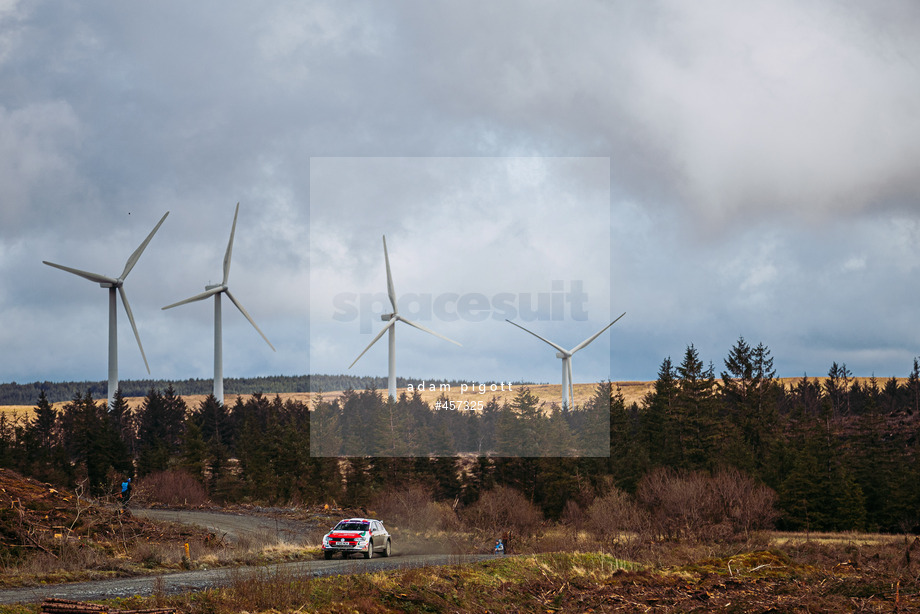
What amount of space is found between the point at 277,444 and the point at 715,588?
68983 mm

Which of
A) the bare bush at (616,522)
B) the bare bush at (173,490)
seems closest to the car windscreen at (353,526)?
the bare bush at (616,522)

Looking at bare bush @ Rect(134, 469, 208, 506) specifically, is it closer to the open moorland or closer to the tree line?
the tree line

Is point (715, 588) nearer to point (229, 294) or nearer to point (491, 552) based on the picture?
point (491, 552)

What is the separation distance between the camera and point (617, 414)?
325ft

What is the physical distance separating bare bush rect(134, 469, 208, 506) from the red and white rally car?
33312 mm

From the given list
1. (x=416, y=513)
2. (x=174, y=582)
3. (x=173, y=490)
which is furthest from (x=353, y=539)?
(x=173, y=490)

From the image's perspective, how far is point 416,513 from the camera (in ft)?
215

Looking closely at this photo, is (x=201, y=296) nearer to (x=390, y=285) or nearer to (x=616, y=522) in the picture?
(x=390, y=285)

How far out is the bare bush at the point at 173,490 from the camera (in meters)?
71.2

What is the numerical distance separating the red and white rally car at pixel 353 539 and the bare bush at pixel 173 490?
1311 inches

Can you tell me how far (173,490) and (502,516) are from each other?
30069mm

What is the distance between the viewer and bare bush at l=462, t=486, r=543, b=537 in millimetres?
64312

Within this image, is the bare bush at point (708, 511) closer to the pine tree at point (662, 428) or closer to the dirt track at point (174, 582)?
the dirt track at point (174, 582)

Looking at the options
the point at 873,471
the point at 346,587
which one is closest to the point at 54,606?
the point at 346,587
